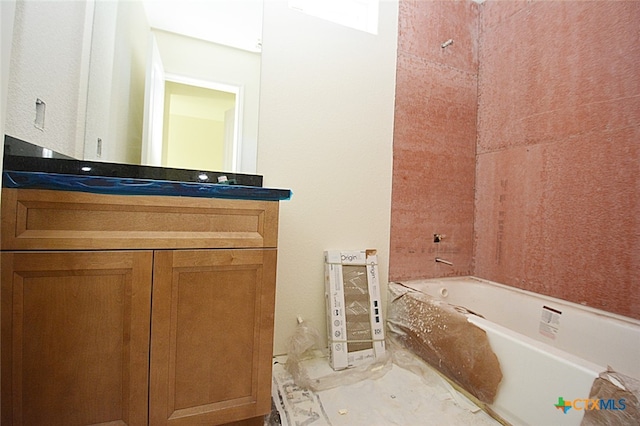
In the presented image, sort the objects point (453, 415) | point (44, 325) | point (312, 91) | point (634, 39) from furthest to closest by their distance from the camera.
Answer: point (312, 91)
point (634, 39)
point (453, 415)
point (44, 325)

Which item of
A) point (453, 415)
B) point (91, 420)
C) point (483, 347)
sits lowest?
point (453, 415)

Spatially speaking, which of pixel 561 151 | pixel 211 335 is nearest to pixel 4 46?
pixel 211 335

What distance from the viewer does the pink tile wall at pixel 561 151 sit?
1326 millimetres

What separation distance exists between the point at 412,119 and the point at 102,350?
79.0 inches

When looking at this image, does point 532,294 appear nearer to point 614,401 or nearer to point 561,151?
point 561,151

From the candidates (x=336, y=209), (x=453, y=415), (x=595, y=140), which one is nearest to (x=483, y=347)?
(x=453, y=415)

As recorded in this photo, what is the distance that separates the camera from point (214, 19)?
148 cm

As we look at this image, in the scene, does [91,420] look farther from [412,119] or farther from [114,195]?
[412,119]

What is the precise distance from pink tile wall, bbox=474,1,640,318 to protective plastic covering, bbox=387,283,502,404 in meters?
0.74

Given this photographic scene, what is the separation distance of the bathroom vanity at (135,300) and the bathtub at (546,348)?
0.96 metres

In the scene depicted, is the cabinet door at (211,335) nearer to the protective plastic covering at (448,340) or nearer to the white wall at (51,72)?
the white wall at (51,72)

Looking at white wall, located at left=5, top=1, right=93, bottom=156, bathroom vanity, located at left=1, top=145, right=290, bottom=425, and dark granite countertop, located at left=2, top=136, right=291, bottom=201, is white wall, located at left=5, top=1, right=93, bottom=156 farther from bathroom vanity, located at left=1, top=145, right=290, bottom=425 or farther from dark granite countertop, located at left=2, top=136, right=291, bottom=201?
bathroom vanity, located at left=1, top=145, right=290, bottom=425

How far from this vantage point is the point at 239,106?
59.6 inches

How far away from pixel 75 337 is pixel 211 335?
0.38 metres
